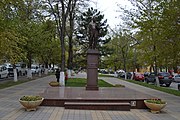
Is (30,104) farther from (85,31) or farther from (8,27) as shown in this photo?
(85,31)

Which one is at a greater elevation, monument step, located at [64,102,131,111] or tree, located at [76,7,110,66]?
tree, located at [76,7,110,66]

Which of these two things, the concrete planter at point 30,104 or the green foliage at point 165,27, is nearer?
the concrete planter at point 30,104

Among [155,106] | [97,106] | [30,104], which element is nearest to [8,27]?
[30,104]

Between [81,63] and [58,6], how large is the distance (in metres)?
22.5

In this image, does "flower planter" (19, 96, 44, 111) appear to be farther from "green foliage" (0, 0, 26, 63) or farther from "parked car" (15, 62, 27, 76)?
"parked car" (15, 62, 27, 76)

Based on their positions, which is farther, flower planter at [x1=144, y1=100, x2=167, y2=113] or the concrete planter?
flower planter at [x1=144, y1=100, x2=167, y2=113]

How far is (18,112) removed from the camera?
388 inches

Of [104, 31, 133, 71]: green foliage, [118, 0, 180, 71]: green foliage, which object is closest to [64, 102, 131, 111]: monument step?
[118, 0, 180, 71]: green foliage

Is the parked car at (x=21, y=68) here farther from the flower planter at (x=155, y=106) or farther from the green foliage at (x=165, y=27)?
the flower planter at (x=155, y=106)

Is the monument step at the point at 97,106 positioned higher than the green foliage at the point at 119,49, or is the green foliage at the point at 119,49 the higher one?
the green foliage at the point at 119,49

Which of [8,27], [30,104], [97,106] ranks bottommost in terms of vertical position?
[97,106]

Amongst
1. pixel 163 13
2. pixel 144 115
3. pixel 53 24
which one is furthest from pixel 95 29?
pixel 53 24

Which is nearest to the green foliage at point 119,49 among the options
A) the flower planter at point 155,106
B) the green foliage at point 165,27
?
the green foliage at point 165,27

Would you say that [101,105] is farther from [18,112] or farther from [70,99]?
[18,112]
